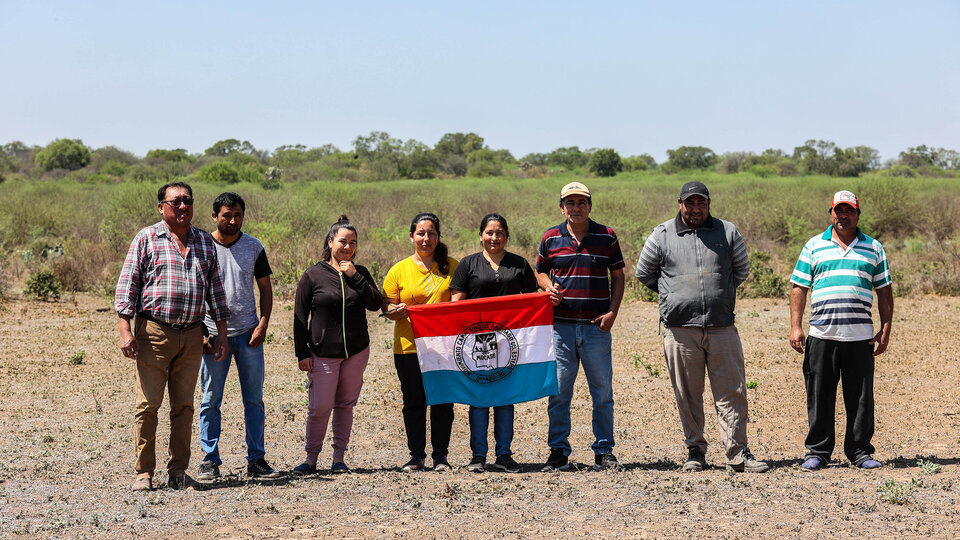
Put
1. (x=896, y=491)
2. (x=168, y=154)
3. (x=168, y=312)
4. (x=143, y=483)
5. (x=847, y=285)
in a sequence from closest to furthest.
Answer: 1. (x=896, y=491)
2. (x=168, y=312)
3. (x=143, y=483)
4. (x=847, y=285)
5. (x=168, y=154)

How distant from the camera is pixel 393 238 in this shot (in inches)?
973

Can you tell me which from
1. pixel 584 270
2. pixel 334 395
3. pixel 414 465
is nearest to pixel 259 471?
pixel 334 395

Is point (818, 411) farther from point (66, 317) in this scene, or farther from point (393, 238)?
point (393, 238)

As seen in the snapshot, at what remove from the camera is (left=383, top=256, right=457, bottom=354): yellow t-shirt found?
6629 millimetres

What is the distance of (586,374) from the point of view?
21.6 ft

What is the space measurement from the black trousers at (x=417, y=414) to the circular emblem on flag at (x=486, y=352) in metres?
0.30

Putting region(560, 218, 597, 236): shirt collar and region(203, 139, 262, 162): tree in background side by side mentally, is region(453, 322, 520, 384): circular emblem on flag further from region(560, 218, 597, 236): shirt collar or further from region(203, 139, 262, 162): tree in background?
region(203, 139, 262, 162): tree in background

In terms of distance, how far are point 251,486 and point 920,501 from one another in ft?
13.5

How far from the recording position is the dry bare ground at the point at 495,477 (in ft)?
17.4

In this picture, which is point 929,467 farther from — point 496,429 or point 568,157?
point 568,157

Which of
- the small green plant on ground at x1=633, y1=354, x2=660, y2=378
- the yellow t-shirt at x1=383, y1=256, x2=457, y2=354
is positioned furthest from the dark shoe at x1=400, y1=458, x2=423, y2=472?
the small green plant on ground at x1=633, y1=354, x2=660, y2=378

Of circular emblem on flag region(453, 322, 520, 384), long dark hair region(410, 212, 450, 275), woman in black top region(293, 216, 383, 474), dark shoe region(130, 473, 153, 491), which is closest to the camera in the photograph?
dark shoe region(130, 473, 153, 491)

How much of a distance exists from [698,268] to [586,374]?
3.45 feet

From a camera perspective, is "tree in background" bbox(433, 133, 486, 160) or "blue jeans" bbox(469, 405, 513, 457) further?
"tree in background" bbox(433, 133, 486, 160)
